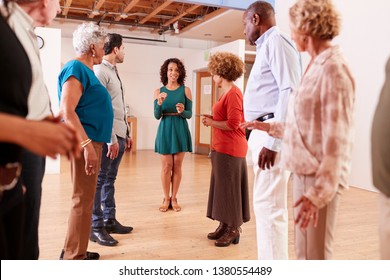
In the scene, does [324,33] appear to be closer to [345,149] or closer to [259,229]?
[345,149]

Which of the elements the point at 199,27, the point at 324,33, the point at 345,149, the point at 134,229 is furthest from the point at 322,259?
the point at 199,27

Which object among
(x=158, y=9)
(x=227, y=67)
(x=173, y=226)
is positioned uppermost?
(x=158, y=9)

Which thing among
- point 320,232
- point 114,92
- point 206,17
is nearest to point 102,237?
point 114,92

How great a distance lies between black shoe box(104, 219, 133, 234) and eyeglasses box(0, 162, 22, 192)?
2.34 metres

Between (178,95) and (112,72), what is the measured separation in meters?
0.91

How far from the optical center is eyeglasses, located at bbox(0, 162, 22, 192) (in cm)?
108

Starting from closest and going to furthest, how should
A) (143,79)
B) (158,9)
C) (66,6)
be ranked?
(66,6), (158,9), (143,79)

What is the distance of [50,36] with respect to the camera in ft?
19.8

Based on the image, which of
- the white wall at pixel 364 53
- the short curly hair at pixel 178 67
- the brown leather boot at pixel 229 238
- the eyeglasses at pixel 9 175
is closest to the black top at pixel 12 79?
the eyeglasses at pixel 9 175

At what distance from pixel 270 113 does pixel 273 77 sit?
21cm

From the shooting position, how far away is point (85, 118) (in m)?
2.44

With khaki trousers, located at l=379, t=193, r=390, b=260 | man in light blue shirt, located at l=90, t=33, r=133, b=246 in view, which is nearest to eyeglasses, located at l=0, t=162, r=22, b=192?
khaki trousers, located at l=379, t=193, r=390, b=260

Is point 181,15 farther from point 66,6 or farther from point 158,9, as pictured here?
point 66,6

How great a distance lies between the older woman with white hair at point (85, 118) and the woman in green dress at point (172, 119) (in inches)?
57.9
